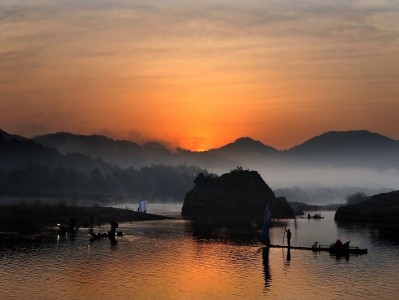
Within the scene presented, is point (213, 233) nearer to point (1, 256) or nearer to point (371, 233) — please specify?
point (371, 233)

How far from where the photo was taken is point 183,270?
8819cm

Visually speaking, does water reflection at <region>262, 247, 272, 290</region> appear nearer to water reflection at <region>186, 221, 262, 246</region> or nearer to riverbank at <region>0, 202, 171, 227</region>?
water reflection at <region>186, 221, 262, 246</region>

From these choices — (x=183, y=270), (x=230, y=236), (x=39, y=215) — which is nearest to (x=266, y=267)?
(x=183, y=270)

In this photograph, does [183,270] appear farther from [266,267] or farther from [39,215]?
[39,215]

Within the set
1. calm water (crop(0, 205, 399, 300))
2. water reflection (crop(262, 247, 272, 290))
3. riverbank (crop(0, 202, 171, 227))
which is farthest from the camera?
riverbank (crop(0, 202, 171, 227))

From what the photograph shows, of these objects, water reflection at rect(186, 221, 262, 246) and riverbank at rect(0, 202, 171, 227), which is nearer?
water reflection at rect(186, 221, 262, 246)

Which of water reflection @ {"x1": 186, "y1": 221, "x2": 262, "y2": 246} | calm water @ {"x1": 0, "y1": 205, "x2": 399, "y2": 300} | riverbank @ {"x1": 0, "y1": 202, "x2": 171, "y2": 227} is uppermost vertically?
riverbank @ {"x1": 0, "y1": 202, "x2": 171, "y2": 227}

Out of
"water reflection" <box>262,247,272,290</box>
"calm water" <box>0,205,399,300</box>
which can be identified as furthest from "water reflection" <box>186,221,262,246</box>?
"water reflection" <box>262,247,272,290</box>

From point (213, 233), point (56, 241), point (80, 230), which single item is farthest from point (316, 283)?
point (80, 230)

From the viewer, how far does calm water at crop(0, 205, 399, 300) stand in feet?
235

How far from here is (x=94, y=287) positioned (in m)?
73.9

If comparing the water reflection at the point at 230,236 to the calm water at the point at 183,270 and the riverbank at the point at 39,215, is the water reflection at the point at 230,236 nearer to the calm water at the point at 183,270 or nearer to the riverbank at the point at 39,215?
the calm water at the point at 183,270

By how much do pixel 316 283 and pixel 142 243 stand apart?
55117 mm

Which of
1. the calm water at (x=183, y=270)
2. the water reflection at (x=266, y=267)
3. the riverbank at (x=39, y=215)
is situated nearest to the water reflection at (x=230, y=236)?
the calm water at (x=183, y=270)
